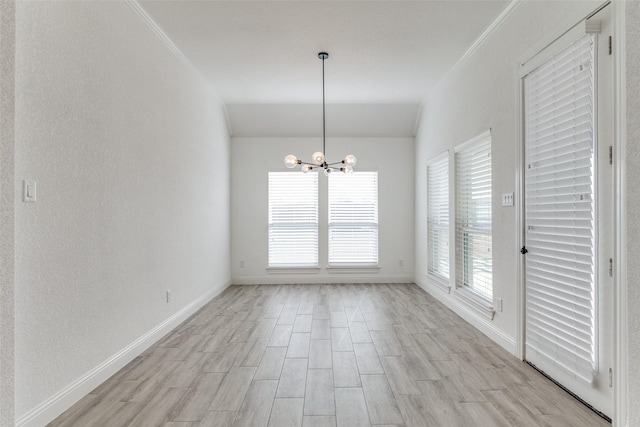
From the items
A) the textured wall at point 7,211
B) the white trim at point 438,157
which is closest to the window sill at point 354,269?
the white trim at point 438,157

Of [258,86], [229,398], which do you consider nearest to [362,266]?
[258,86]

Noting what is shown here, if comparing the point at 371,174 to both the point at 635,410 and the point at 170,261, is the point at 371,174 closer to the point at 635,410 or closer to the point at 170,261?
the point at 170,261

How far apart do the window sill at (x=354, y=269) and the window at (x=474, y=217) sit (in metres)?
2.20

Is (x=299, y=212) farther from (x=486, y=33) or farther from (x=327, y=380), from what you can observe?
(x=327, y=380)

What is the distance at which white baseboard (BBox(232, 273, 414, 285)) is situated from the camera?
6461 millimetres

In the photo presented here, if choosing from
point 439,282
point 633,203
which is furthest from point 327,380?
point 439,282

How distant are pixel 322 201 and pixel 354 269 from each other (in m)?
1.37

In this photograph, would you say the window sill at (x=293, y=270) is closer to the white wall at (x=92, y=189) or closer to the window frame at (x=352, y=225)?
the window frame at (x=352, y=225)

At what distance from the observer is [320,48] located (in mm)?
3898

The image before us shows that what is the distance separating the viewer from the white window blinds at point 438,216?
16.3 feet

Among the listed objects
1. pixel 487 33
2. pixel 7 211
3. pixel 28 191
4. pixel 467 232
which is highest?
pixel 487 33

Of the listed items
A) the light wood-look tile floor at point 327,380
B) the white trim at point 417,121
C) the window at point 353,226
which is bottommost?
the light wood-look tile floor at point 327,380

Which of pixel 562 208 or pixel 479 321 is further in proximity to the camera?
pixel 479 321

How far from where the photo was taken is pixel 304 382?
254cm
